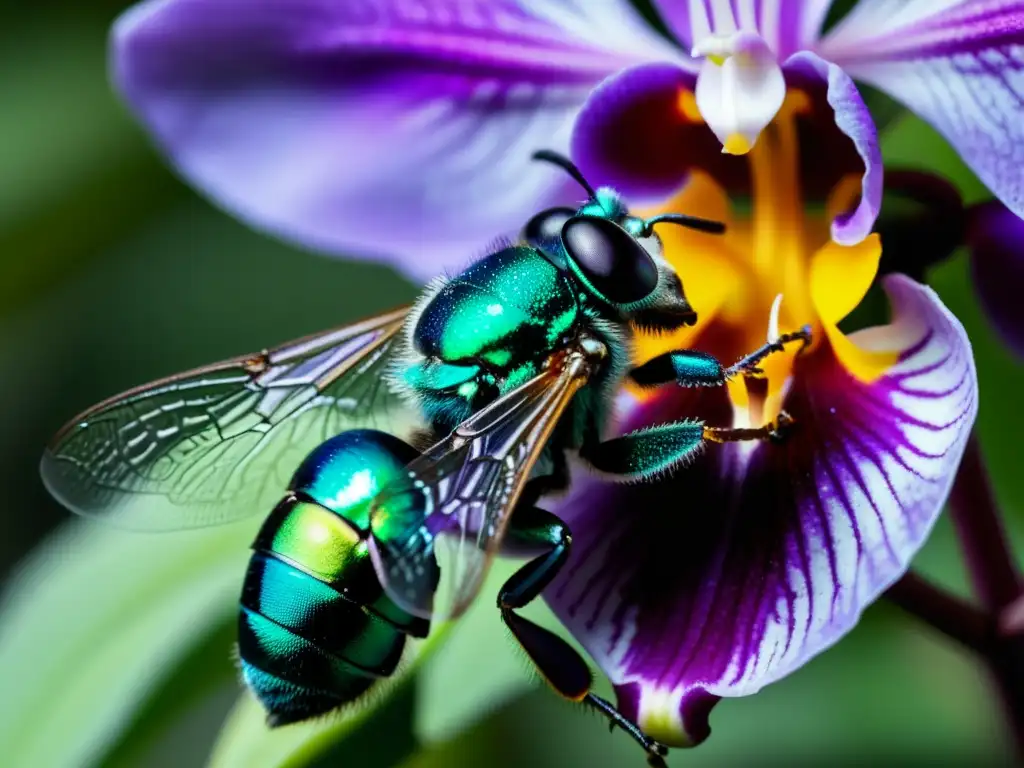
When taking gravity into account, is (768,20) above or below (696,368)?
above

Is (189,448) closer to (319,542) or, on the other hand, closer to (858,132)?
(319,542)

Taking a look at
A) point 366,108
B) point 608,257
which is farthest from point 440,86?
point 608,257

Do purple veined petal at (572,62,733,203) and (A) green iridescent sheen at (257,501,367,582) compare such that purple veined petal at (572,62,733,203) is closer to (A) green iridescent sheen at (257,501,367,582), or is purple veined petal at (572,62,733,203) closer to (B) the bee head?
(B) the bee head

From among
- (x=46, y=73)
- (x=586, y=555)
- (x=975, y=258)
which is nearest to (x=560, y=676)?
(x=586, y=555)

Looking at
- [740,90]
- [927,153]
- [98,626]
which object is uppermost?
[740,90]

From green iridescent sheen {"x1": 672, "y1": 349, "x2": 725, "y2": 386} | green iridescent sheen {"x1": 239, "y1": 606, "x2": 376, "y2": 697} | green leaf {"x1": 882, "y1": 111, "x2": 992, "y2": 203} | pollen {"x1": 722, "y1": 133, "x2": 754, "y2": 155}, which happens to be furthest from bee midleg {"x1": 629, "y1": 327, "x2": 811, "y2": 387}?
green leaf {"x1": 882, "y1": 111, "x2": 992, "y2": 203}

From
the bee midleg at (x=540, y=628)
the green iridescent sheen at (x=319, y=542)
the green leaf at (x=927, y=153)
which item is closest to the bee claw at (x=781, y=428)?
the bee midleg at (x=540, y=628)
